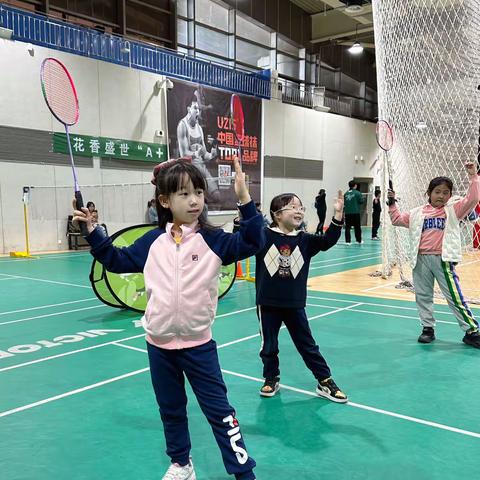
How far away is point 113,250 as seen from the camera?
206 cm

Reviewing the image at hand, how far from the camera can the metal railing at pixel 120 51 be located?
1182 centimetres

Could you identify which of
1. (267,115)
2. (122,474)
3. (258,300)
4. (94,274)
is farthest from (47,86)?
(267,115)

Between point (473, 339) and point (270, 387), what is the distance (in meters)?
2.20

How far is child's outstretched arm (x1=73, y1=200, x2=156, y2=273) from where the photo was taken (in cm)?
201

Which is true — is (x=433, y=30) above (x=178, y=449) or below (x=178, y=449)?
above

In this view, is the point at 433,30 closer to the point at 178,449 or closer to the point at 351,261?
the point at 351,261

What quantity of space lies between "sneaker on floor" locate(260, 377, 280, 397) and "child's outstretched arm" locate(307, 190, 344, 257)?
2.95ft

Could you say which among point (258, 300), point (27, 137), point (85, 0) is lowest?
point (258, 300)

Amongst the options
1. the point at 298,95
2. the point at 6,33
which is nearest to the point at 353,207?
the point at 298,95

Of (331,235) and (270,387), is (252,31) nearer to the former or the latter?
(331,235)

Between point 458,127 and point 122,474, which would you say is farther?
point 458,127

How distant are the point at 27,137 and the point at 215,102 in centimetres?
661

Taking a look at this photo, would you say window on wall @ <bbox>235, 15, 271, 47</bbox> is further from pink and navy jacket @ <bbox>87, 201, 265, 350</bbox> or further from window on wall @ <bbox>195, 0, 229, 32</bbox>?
pink and navy jacket @ <bbox>87, 201, 265, 350</bbox>

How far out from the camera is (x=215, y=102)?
53.9 feet
